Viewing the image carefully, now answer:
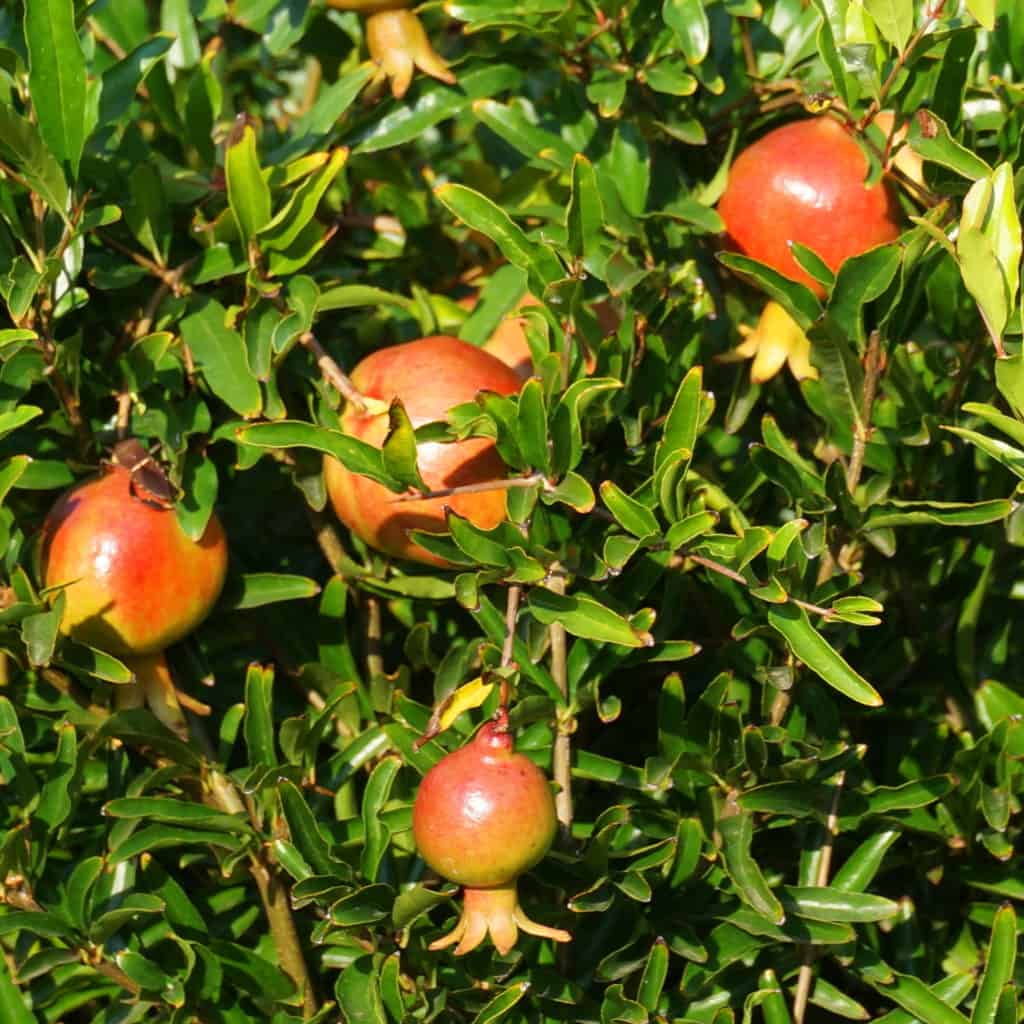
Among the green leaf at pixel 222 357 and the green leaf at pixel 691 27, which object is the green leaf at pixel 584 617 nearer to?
the green leaf at pixel 222 357

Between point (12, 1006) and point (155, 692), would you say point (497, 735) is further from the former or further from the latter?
point (12, 1006)

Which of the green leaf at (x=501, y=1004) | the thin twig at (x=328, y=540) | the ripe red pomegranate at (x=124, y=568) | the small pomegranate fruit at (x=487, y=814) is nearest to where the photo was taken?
the small pomegranate fruit at (x=487, y=814)

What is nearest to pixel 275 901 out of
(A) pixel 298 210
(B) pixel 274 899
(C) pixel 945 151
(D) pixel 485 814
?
(B) pixel 274 899

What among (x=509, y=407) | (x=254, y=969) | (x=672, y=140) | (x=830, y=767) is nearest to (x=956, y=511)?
(x=830, y=767)

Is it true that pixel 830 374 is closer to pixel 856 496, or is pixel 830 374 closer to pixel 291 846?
pixel 856 496

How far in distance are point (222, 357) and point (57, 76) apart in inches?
9.6

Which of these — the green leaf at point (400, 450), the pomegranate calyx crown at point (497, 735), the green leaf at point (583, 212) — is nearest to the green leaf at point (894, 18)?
the green leaf at point (583, 212)

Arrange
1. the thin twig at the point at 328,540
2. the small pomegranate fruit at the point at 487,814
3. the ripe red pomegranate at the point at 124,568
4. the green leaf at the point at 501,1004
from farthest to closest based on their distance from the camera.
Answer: the thin twig at the point at 328,540 < the ripe red pomegranate at the point at 124,568 < the green leaf at the point at 501,1004 < the small pomegranate fruit at the point at 487,814

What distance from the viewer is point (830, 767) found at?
1221mm

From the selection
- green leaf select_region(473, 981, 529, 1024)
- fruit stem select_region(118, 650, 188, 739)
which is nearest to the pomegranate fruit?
fruit stem select_region(118, 650, 188, 739)

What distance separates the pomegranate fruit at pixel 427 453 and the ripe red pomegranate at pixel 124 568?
5.1 inches

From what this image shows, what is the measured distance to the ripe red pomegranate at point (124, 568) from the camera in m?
1.17

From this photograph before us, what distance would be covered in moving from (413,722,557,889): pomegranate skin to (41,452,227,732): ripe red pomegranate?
12.0 inches

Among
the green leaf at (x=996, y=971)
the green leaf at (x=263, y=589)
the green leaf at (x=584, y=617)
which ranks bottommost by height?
the green leaf at (x=996, y=971)
